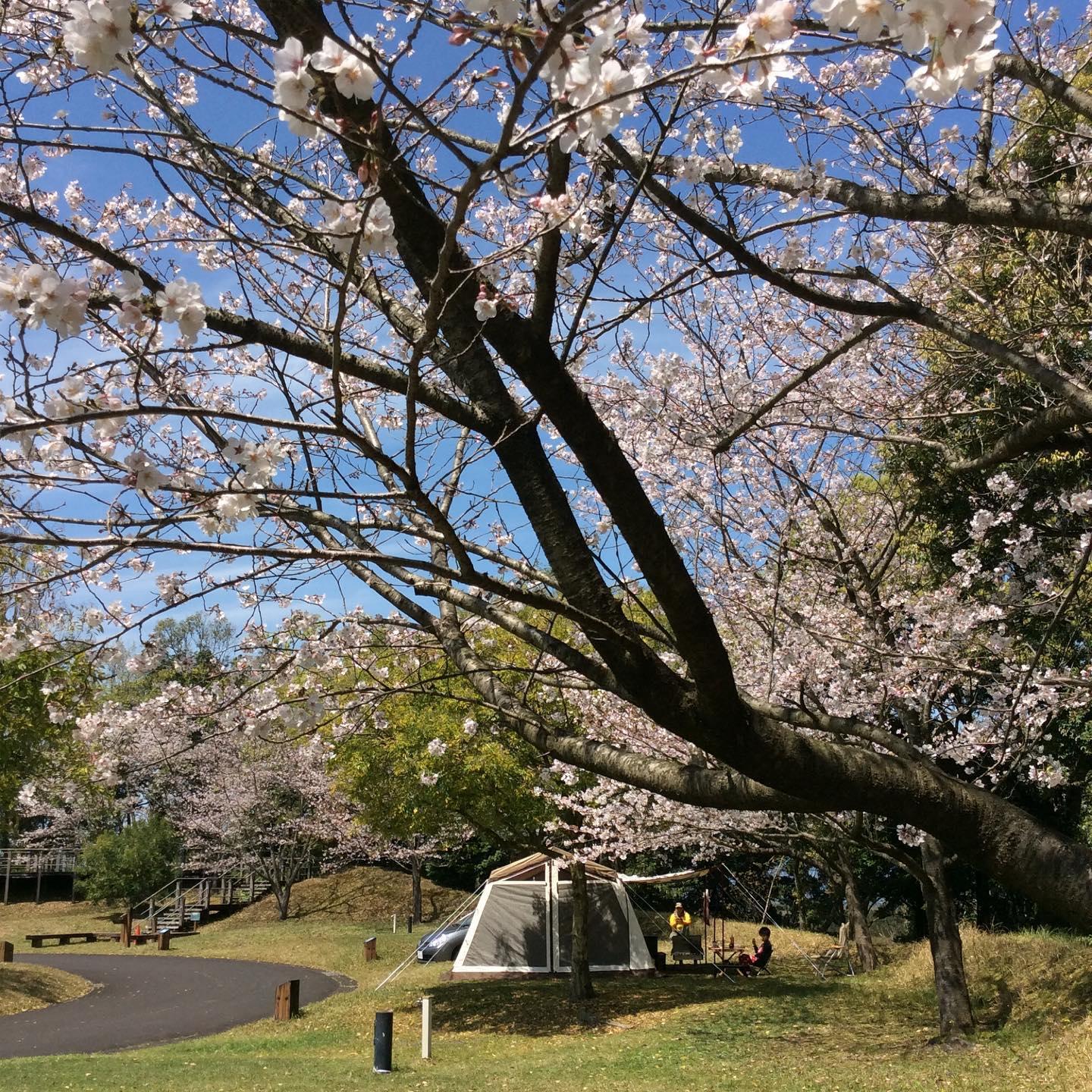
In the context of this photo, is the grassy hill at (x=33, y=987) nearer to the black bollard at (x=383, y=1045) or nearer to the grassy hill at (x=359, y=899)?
the black bollard at (x=383, y=1045)

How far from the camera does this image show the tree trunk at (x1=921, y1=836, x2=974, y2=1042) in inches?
371

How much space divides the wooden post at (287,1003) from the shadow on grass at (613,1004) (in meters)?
1.92

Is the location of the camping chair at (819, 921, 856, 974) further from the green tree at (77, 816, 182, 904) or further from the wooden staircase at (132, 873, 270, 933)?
the green tree at (77, 816, 182, 904)

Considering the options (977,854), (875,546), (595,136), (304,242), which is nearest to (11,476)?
(304,242)

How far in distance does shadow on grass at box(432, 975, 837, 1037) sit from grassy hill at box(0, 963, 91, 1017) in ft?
19.1

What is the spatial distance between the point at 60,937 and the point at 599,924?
564 inches

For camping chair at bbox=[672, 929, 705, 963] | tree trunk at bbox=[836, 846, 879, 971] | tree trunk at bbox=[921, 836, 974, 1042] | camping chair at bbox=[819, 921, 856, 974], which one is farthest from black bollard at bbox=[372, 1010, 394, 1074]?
camping chair at bbox=[672, 929, 705, 963]

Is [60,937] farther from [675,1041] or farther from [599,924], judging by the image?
[675,1041]

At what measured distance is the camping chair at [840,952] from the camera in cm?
1667

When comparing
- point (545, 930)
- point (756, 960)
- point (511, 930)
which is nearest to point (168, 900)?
point (511, 930)

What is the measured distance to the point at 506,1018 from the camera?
1245 centimetres

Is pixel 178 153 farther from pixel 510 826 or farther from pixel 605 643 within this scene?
pixel 510 826

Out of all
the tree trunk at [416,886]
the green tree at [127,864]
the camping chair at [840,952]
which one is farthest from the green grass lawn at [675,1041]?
the green tree at [127,864]

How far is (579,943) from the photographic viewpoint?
13367 mm
